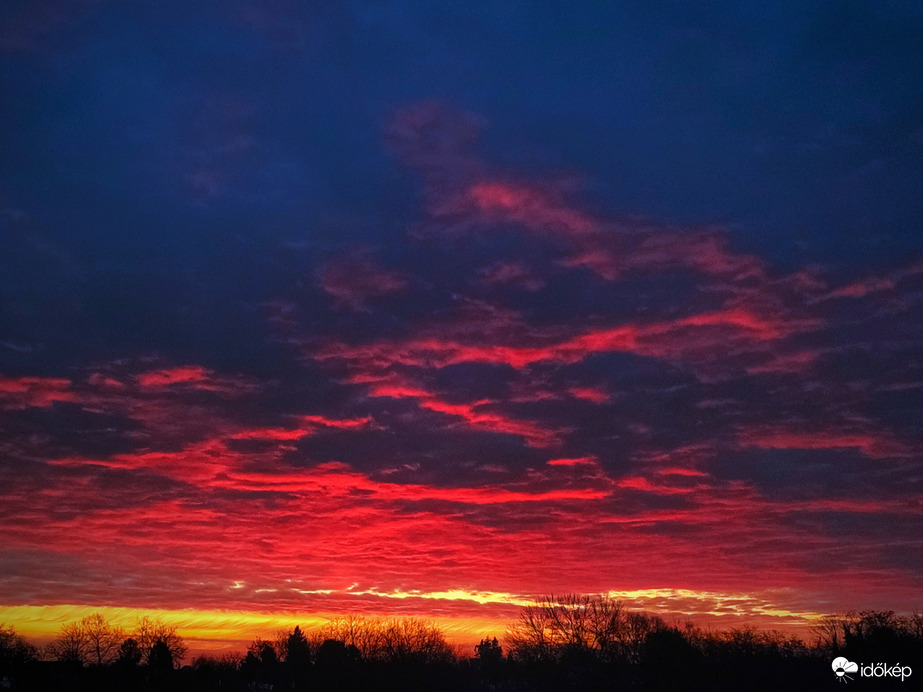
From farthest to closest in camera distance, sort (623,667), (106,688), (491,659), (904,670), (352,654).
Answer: (491,659), (352,654), (106,688), (623,667), (904,670)

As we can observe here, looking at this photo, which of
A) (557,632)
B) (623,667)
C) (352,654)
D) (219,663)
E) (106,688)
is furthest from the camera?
(219,663)

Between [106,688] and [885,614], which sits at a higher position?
[885,614]

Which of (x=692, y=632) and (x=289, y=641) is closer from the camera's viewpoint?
(x=692, y=632)

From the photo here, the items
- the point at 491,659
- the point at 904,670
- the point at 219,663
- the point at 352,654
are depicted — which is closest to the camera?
the point at 904,670

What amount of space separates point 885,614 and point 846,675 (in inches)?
1443

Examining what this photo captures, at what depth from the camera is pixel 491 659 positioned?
129000mm

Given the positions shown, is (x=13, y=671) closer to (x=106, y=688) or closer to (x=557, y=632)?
(x=106, y=688)

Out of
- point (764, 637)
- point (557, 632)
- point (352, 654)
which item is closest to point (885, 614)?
point (764, 637)

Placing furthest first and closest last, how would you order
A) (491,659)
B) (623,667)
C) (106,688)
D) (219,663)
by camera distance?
(219,663) < (491,659) < (106,688) < (623,667)

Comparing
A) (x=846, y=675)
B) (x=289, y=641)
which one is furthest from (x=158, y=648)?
(x=846, y=675)

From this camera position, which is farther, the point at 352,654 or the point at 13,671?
the point at 352,654

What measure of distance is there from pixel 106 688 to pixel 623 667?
6499 centimetres

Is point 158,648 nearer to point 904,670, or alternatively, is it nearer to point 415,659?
point 415,659

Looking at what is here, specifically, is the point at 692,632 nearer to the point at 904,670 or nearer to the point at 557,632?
the point at 557,632
